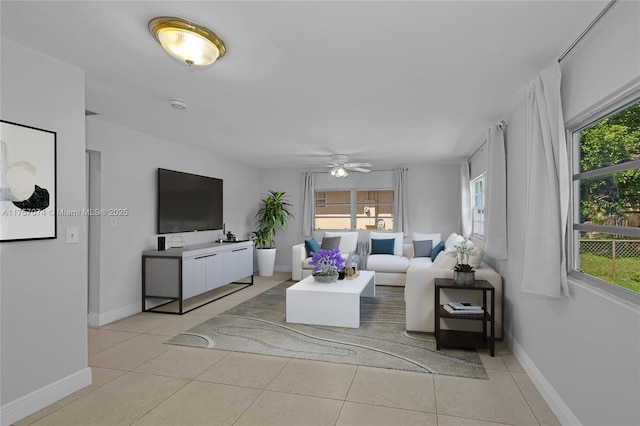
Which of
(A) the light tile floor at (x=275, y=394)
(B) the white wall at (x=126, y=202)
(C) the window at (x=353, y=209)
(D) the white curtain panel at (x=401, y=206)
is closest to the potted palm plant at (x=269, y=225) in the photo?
(C) the window at (x=353, y=209)

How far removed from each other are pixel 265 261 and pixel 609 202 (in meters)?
6.15

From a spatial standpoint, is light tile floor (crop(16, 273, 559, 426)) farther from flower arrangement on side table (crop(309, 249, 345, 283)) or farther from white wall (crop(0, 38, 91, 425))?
flower arrangement on side table (crop(309, 249, 345, 283))

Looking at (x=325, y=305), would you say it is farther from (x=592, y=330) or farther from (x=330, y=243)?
(x=330, y=243)

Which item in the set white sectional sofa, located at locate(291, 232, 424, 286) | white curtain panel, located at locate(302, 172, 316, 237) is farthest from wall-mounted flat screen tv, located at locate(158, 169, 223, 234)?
white curtain panel, located at locate(302, 172, 316, 237)

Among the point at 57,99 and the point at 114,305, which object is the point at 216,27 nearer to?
the point at 57,99

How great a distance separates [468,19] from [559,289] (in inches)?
68.3

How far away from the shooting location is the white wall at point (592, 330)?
167 centimetres

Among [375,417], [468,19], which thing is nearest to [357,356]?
[375,417]

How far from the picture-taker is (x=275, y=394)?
2.63m

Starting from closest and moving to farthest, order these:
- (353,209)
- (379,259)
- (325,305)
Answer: (325,305) < (379,259) < (353,209)

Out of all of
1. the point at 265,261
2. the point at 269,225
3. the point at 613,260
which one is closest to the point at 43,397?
the point at 613,260

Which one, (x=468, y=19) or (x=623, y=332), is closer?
(x=623, y=332)

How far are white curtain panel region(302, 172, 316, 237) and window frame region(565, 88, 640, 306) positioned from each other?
5.99m

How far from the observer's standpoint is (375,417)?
2.33 meters
